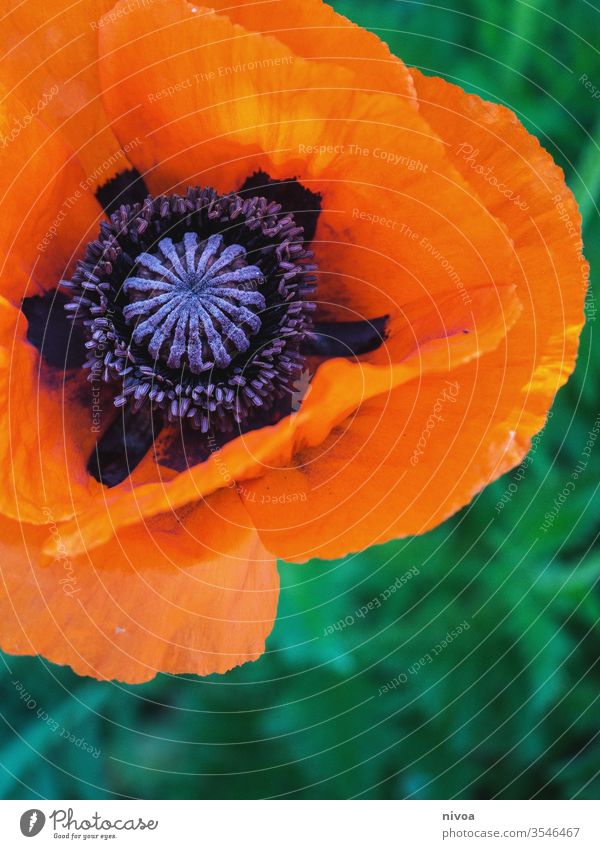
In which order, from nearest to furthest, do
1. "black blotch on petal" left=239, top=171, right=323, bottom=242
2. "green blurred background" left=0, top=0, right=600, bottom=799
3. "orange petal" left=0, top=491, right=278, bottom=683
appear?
"orange petal" left=0, top=491, right=278, bottom=683
"black blotch on petal" left=239, top=171, right=323, bottom=242
"green blurred background" left=0, top=0, right=600, bottom=799

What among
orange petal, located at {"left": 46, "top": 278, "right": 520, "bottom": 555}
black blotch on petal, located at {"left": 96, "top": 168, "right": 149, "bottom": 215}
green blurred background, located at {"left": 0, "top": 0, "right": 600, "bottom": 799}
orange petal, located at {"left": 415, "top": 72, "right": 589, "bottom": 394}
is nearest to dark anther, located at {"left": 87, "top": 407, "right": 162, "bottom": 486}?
orange petal, located at {"left": 46, "top": 278, "right": 520, "bottom": 555}

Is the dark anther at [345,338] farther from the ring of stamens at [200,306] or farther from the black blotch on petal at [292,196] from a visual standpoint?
the black blotch on petal at [292,196]

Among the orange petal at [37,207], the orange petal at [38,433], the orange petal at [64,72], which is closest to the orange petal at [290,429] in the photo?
the orange petal at [38,433]

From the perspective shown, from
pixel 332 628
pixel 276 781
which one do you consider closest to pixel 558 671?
pixel 332 628

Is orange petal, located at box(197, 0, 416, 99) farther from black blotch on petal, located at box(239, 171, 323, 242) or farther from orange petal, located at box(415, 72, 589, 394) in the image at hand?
black blotch on petal, located at box(239, 171, 323, 242)

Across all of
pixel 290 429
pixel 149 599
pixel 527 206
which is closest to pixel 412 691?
pixel 149 599

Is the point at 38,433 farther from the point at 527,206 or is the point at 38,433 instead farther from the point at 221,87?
the point at 527,206

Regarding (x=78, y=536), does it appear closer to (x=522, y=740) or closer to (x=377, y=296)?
(x=377, y=296)
